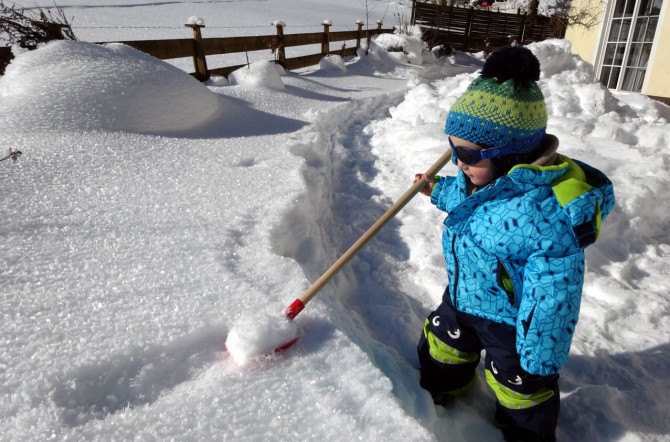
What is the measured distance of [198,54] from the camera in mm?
6172

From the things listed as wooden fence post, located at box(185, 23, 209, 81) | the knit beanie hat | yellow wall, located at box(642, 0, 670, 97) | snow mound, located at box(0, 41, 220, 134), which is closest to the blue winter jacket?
the knit beanie hat

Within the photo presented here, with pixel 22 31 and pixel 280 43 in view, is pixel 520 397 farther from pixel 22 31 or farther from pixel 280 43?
pixel 280 43

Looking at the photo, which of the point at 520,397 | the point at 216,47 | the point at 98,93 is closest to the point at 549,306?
the point at 520,397

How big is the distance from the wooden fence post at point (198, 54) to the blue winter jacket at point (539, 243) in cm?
586

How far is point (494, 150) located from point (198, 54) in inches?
234

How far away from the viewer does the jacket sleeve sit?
1.16 metres

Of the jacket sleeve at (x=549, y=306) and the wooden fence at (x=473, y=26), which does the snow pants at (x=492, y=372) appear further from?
the wooden fence at (x=473, y=26)

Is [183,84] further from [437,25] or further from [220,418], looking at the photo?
[437,25]

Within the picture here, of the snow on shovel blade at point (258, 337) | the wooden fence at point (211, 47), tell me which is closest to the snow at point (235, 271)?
the snow on shovel blade at point (258, 337)

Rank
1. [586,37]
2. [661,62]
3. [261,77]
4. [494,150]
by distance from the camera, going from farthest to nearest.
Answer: [586,37] < [661,62] < [261,77] < [494,150]

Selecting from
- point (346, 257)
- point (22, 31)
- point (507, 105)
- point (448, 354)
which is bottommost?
point (448, 354)

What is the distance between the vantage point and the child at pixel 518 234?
1.17 metres

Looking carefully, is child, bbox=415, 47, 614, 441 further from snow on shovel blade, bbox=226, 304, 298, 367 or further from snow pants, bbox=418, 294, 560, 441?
snow on shovel blade, bbox=226, 304, 298, 367

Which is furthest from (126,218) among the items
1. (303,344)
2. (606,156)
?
(606,156)
